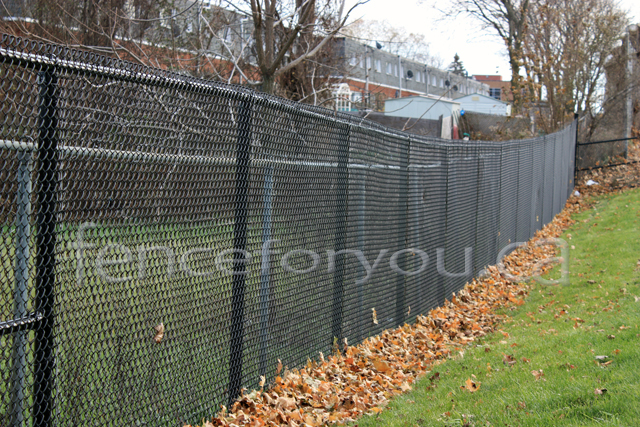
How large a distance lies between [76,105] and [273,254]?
78.0 inches

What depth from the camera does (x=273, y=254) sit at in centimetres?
425

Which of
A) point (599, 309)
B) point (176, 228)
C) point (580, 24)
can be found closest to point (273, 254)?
point (176, 228)

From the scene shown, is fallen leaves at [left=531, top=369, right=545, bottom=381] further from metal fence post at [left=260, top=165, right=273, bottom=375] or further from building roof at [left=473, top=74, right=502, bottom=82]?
building roof at [left=473, top=74, right=502, bottom=82]

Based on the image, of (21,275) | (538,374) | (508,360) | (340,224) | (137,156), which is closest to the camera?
(21,275)

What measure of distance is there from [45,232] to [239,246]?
1.48 metres

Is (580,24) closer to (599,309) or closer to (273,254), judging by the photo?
(599,309)

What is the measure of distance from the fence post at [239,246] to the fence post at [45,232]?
4.54 ft

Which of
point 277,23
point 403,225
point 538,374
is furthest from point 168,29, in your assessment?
point 538,374

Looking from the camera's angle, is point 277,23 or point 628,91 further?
point 628,91

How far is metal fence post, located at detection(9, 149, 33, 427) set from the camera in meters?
2.44

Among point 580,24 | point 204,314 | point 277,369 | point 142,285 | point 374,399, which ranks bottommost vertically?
point 374,399

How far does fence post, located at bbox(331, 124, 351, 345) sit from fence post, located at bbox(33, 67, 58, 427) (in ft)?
9.69

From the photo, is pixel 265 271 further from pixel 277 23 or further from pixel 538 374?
pixel 277 23

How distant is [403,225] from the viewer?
261 inches
